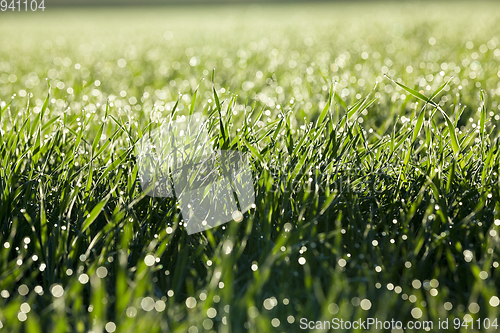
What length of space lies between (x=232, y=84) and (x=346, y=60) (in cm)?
129

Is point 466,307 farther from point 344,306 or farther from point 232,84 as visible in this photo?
point 232,84

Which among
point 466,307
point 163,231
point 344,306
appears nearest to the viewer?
point 344,306

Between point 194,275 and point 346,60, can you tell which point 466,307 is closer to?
point 194,275

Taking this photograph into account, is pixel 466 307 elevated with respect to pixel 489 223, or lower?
lower

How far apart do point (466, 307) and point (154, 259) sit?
77 centimetres

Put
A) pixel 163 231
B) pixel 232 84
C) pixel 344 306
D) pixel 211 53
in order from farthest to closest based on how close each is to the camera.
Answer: pixel 211 53, pixel 232 84, pixel 163 231, pixel 344 306

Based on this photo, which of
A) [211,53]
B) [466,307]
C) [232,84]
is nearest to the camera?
[466,307]

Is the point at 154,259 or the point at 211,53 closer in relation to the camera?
the point at 154,259

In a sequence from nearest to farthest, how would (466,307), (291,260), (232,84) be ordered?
(466,307)
(291,260)
(232,84)

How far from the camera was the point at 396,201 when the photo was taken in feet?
4.33

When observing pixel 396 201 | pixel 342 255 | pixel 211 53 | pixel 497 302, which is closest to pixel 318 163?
pixel 396 201

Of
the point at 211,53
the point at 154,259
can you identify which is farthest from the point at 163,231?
the point at 211,53

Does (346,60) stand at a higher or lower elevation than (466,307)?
higher

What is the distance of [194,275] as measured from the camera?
1.10 meters
